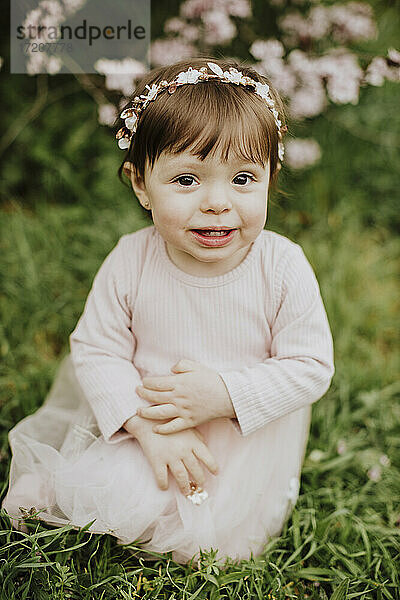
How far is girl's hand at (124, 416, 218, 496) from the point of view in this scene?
5.07 ft

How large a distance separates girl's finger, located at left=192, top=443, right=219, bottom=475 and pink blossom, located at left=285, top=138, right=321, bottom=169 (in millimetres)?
1790

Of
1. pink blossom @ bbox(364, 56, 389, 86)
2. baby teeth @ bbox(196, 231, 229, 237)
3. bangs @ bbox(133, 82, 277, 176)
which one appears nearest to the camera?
bangs @ bbox(133, 82, 277, 176)

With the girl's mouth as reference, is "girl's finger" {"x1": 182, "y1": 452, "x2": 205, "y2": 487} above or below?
below

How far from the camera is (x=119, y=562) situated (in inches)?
64.5

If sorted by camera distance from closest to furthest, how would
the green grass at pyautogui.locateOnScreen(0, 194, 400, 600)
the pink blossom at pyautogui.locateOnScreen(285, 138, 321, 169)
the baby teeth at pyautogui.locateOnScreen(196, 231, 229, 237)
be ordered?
the baby teeth at pyautogui.locateOnScreen(196, 231, 229, 237) → the green grass at pyautogui.locateOnScreen(0, 194, 400, 600) → the pink blossom at pyautogui.locateOnScreen(285, 138, 321, 169)

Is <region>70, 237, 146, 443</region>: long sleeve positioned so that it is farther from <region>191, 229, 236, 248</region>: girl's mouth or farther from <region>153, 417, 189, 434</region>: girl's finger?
<region>191, 229, 236, 248</region>: girl's mouth

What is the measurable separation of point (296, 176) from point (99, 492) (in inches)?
83.5

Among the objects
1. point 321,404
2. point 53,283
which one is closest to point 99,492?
point 321,404

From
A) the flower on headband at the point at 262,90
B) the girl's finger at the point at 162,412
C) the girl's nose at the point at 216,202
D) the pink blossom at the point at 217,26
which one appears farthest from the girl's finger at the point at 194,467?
the pink blossom at the point at 217,26

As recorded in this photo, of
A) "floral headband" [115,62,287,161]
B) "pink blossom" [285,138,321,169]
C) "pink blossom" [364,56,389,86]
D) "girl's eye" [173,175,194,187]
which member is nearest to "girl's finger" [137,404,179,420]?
"girl's eye" [173,175,194,187]

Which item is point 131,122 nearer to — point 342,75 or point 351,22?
point 342,75

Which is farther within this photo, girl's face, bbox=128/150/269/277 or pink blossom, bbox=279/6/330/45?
pink blossom, bbox=279/6/330/45

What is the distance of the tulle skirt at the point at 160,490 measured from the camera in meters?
1.54

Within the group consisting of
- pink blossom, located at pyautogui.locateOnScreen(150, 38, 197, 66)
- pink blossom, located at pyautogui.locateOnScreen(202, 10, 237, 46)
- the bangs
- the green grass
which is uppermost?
pink blossom, located at pyautogui.locateOnScreen(202, 10, 237, 46)
